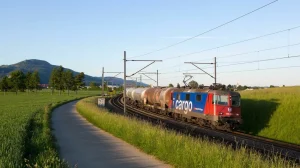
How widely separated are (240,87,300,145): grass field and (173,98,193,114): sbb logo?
4365 mm

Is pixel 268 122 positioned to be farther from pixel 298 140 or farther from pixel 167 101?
pixel 167 101

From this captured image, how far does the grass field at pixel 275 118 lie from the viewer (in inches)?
875

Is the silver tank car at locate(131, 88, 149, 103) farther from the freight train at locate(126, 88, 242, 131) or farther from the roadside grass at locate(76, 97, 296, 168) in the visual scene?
the roadside grass at locate(76, 97, 296, 168)

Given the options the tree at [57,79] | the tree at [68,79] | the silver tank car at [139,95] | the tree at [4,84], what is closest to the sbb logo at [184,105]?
the silver tank car at [139,95]

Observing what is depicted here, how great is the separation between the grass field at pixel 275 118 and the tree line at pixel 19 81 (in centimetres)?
11117

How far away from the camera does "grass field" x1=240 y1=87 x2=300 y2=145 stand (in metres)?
22.2

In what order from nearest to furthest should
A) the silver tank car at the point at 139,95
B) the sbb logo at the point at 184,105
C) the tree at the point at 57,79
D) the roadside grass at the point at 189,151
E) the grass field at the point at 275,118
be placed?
the roadside grass at the point at 189,151, the grass field at the point at 275,118, the sbb logo at the point at 184,105, the silver tank car at the point at 139,95, the tree at the point at 57,79

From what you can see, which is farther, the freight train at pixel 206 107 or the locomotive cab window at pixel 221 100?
the locomotive cab window at pixel 221 100

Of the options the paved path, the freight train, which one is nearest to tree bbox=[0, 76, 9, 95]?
the freight train

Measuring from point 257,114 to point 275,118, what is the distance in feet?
8.59

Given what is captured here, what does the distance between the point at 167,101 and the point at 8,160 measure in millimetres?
28879

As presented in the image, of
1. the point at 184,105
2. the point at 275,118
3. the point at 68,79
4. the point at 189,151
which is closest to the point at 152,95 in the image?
the point at 184,105

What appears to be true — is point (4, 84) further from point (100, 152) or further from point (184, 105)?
point (100, 152)

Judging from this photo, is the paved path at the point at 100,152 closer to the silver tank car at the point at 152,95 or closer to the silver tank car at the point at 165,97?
the silver tank car at the point at 165,97
